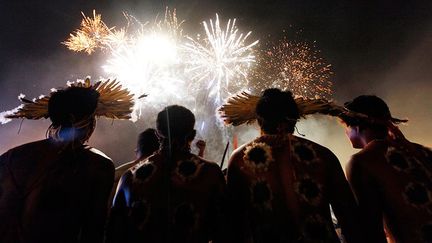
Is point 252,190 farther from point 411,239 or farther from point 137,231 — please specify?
point 411,239

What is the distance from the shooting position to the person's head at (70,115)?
3164mm

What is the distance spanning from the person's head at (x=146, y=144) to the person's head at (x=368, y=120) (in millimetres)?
2833

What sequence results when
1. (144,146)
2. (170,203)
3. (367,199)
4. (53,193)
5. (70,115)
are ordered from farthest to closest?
(144,146) < (367,199) < (70,115) < (170,203) < (53,193)

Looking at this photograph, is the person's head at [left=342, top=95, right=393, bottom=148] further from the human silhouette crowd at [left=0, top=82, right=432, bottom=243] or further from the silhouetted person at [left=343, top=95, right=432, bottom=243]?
the human silhouette crowd at [left=0, top=82, right=432, bottom=243]

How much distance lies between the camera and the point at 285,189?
3025 mm

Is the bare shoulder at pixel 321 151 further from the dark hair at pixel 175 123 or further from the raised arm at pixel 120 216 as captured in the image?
the raised arm at pixel 120 216

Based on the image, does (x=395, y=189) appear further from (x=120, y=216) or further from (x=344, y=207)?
(x=120, y=216)

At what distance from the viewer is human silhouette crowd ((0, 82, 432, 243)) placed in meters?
2.81

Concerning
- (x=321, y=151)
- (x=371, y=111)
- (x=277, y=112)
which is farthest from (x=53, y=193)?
(x=371, y=111)

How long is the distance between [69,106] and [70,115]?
10 cm

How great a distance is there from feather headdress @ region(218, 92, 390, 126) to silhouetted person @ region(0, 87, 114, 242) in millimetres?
1691

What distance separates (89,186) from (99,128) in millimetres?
24650

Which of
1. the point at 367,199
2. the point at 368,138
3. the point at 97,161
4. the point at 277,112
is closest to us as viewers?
the point at 97,161

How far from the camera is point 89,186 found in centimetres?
295
